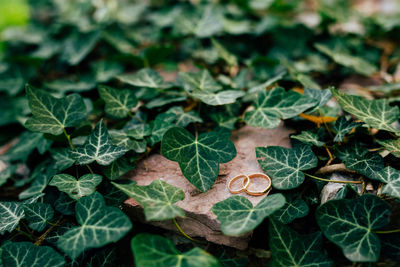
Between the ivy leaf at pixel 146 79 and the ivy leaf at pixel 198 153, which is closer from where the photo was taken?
the ivy leaf at pixel 198 153

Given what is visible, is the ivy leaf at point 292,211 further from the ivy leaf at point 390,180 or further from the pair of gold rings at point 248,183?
the ivy leaf at point 390,180

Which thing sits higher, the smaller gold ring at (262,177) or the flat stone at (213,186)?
the smaller gold ring at (262,177)

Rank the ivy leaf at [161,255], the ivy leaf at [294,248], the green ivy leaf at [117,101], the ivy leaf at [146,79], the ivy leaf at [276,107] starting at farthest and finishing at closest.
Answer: the ivy leaf at [146,79] → the green ivy leaf at [117,101] → the ivy leaf at [276,107] → the ivy leaf at [294,248] → the ivy leaf at [161,255]

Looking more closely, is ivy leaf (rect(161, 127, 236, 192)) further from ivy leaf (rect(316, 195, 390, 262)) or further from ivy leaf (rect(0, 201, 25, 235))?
ivy leaf (rect(0, 201, 25, 235))

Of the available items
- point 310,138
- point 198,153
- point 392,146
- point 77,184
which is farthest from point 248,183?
point 77,184

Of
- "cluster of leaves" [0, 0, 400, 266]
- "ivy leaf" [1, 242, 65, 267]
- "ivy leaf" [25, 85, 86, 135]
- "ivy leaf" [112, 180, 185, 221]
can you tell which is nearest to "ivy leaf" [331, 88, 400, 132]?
"cluster of leaves" [0, 0, 400, 266]

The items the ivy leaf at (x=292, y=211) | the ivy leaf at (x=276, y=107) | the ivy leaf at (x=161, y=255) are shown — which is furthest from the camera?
the ivy leaf at (x=276, y=107)

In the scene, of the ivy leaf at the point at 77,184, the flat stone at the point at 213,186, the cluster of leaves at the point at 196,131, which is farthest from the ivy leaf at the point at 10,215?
the flat stone at the point at 213,186

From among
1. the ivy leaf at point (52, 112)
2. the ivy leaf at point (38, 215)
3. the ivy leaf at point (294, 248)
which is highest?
the ivy leaf at point (52, 112)
